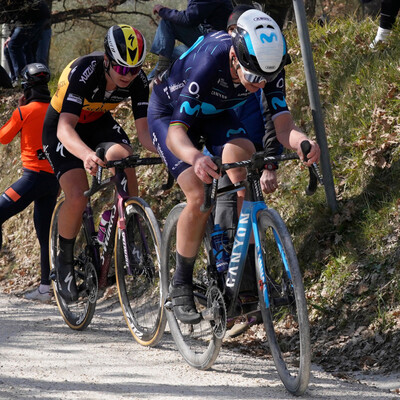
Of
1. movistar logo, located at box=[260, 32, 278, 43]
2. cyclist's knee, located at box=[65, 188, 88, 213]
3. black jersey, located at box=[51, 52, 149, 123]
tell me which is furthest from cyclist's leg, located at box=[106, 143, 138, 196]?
movistar logo, located at box=[260, 32, 278, 43]

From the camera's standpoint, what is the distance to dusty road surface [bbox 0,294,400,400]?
4348 millimetres

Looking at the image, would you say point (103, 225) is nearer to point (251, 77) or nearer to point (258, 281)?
point (258, 281)

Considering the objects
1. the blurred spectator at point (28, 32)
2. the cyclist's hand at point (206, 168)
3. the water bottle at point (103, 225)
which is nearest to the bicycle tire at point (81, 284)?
the water bottle at point (103, 225)

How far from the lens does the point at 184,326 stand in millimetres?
5672

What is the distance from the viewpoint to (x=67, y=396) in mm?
4324

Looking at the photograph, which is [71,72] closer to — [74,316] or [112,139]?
[112,139]

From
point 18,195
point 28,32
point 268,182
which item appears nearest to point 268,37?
point 268,182

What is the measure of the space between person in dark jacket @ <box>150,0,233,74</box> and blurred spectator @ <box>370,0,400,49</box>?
1.69m

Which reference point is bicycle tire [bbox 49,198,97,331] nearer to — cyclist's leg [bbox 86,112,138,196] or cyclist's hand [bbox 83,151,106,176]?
cyclist's leg [bbox 86,112,138,196]

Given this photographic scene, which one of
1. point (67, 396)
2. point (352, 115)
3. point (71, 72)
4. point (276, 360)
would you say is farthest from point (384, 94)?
point (67, 396)

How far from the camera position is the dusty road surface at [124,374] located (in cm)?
435

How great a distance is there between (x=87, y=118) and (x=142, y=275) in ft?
4.92

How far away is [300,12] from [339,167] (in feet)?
5.08

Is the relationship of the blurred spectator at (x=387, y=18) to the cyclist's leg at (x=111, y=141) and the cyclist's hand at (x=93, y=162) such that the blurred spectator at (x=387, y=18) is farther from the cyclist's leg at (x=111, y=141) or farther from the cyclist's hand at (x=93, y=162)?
the cyclist's hand at (x=93, y=162)
